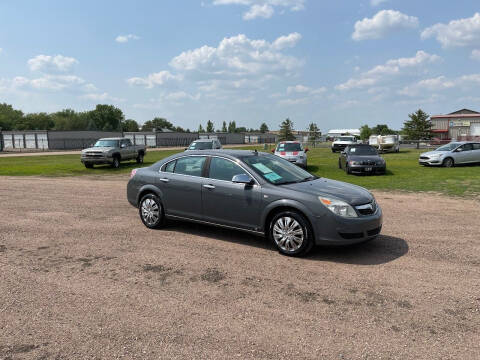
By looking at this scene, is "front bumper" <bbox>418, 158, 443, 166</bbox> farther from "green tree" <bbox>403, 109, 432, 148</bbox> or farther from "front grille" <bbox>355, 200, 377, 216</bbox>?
"green tree" <bbox>403, 109, 432, 148</bbox>

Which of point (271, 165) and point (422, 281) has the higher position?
point (271, 165)

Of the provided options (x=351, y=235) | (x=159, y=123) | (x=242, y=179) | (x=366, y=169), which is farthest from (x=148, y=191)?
(x=159, y=123)

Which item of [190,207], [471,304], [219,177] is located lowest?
[471,304]

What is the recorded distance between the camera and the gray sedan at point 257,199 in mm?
5445

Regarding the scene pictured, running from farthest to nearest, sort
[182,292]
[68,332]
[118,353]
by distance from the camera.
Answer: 1. [182,292]
2. [68,332]
3. [118,353]

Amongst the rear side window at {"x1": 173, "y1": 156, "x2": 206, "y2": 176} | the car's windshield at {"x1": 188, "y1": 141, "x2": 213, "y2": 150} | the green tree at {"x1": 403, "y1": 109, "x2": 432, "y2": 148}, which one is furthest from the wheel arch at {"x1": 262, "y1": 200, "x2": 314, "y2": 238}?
the green tree at {"x1": 403, "y1": 109, "x2": 432, "y2": 148}

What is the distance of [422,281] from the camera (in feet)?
15.4

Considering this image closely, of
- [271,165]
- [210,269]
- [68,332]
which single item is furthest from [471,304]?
[68,332]

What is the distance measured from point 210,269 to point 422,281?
2.67 m

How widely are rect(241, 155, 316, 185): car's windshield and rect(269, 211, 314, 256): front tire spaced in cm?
64

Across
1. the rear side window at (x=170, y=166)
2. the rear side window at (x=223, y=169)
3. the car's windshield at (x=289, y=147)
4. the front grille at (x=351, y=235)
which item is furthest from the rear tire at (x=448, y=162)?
the rear side window at (x=170, y=166)

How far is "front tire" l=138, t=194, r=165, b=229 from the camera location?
7207mm

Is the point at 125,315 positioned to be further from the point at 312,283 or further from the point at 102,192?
the point at 102,192

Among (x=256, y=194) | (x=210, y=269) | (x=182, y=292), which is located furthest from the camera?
(x=256, y=194)
